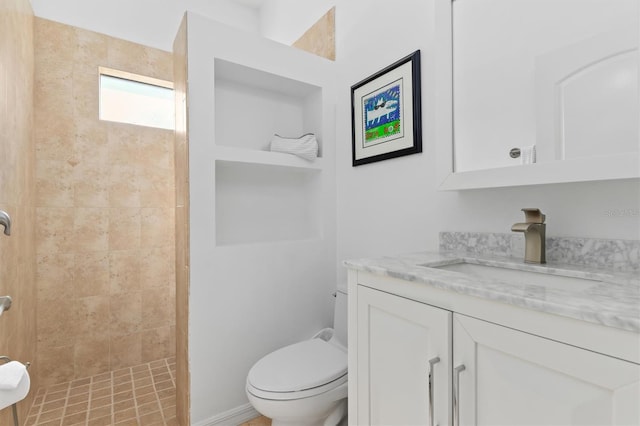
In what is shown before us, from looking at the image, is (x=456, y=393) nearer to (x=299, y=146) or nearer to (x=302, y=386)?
(x=302, y=386)

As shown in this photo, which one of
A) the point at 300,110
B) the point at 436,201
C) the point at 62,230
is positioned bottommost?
the point at 62,230

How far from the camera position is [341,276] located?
2033mm

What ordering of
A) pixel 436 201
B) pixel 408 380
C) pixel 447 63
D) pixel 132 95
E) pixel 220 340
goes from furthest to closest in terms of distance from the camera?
pixel 132 95
pixel 220 340
pixel 436 201
pixel 447 63
pixel 408 380

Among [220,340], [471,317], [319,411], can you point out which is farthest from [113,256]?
[471,317]

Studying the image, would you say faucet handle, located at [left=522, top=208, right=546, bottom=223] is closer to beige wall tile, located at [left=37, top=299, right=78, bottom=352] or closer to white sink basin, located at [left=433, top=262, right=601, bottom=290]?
white sink basin, located at [left=433, top=262, right=601, bottom=290]

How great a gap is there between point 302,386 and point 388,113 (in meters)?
1.35

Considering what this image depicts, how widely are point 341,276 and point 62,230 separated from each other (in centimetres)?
186

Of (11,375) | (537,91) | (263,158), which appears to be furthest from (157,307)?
(537,91)

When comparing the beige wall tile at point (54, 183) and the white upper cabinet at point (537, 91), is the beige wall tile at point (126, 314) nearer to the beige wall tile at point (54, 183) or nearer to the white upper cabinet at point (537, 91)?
the beige wall tile at point (54, 183)

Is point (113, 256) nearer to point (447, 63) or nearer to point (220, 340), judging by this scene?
point (220, 340)

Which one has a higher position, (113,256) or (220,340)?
(113,256)

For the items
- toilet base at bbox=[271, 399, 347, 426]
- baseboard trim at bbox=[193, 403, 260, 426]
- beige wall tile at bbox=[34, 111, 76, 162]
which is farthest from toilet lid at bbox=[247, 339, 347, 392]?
beige wall tile at bbox=[34, 111, 76, 162]

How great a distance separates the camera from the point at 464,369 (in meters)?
0.75

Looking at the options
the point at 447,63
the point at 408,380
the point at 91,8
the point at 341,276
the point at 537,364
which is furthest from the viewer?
the point at 91,8
